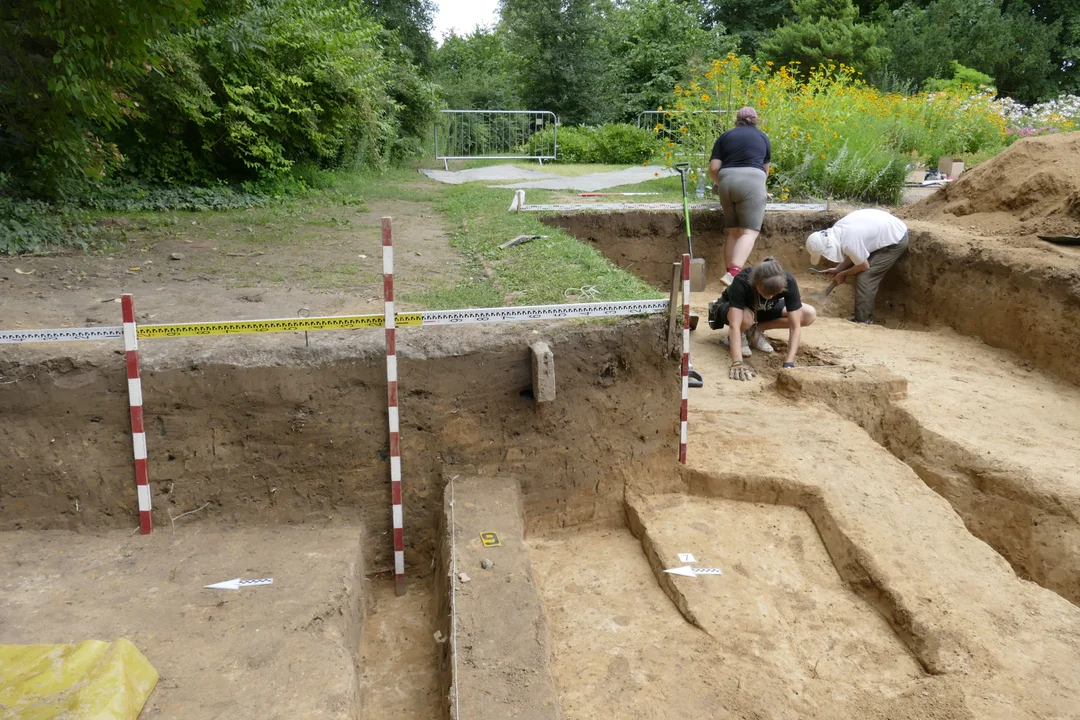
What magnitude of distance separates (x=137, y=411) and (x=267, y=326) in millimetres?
749

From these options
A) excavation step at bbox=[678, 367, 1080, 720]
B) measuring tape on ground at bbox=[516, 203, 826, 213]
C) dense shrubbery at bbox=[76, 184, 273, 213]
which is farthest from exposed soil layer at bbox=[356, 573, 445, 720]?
dense shrubbery at bbox=[76, 184, 273, 213]

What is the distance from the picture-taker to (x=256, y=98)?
1076 cm

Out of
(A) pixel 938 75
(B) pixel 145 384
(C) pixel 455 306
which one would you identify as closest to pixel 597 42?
(A) pixel 938 75

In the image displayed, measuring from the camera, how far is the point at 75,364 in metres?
4.02

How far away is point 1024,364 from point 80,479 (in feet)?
24.5

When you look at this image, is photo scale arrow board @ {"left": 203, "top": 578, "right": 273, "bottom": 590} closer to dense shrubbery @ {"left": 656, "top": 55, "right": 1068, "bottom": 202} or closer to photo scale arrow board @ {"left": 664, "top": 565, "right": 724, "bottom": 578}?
photo scale arrow board @ {"left": 664, "top": 565, "right": 724, "bottom": 578}

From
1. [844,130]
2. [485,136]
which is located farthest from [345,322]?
[485,136]

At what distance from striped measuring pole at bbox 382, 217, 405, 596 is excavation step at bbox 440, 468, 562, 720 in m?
0.28

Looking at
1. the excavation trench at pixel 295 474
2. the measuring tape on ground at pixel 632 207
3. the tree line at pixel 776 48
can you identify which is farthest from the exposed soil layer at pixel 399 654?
the tree line at pixel 776 48

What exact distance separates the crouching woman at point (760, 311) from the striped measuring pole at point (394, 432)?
3466 mm

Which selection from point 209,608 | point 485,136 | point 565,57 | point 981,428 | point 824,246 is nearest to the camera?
point 209,608

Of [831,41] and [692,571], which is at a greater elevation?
[831,41]

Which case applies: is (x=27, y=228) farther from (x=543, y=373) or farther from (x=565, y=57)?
(x=565, y=57)

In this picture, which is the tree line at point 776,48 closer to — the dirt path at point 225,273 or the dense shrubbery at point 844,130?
the dense shrubbery at point 844,130
